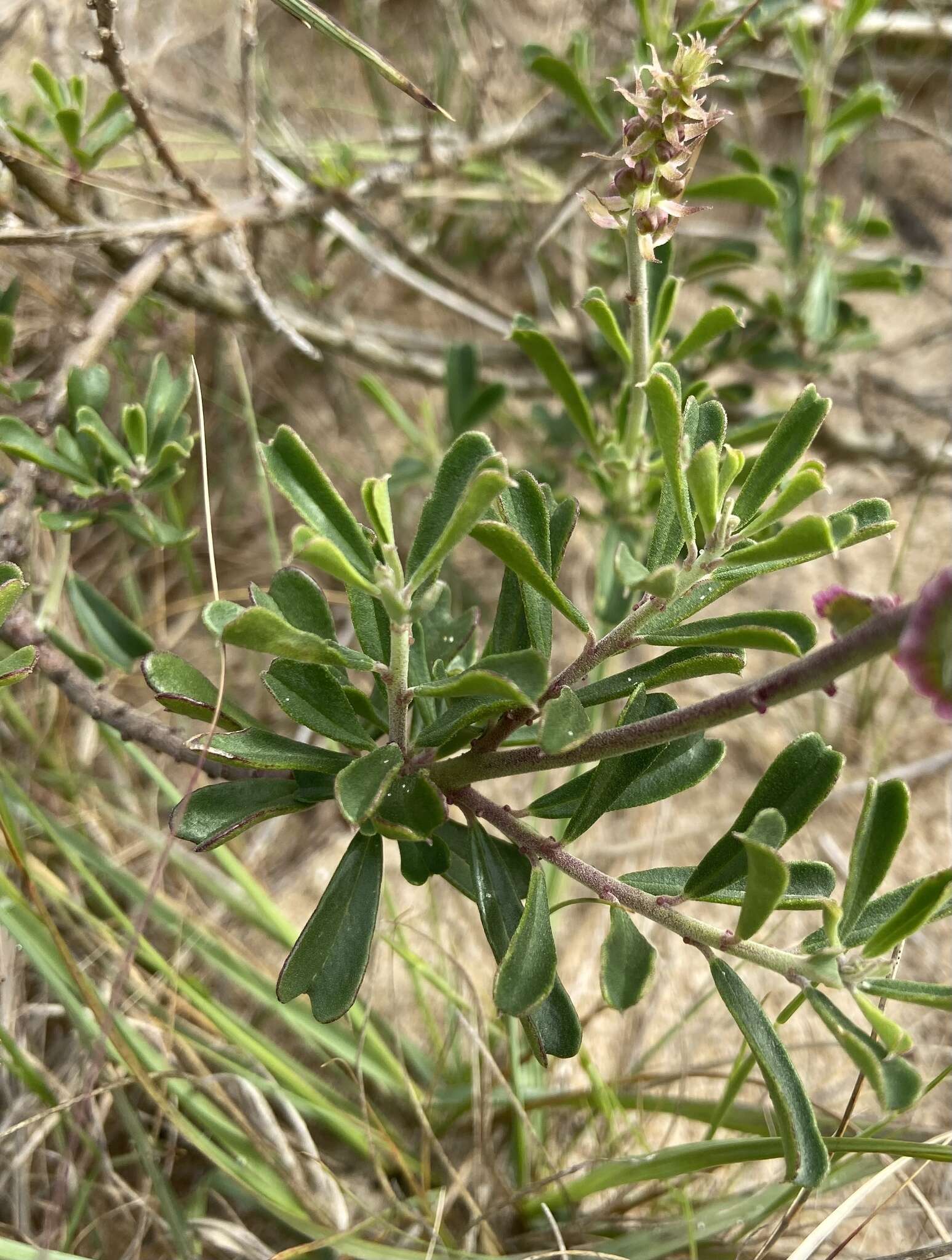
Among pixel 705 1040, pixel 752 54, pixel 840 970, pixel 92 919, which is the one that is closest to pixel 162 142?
pixel 92 919

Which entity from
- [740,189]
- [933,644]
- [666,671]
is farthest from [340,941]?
[740,189]

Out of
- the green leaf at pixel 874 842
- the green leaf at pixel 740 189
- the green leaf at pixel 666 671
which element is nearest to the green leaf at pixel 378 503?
the green leaf at pixel 666 671

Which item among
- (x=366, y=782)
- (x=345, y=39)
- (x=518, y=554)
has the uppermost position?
(x=345, y=39)

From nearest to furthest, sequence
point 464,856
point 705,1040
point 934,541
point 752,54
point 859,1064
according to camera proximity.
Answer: point 859,1064
point 464,856
point 705,1040
point 934,541
point 752,54

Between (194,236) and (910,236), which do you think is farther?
(910,236)

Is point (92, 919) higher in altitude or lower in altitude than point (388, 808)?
lower

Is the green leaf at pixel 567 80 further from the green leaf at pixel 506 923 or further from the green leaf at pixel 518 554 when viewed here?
the green leaf at pixel 506 923

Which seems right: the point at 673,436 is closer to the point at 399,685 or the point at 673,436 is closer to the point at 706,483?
the point at 706,483

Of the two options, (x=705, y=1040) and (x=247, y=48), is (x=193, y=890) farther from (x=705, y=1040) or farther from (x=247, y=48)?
(x=247, y=48)
